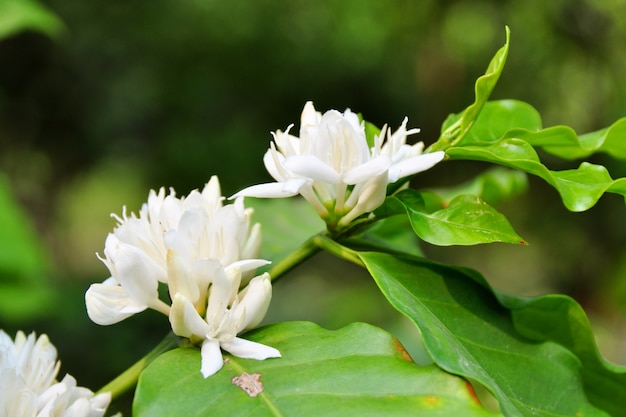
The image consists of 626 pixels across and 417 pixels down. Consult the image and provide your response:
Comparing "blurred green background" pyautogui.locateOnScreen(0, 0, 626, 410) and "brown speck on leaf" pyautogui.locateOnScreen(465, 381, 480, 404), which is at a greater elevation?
"brown speck on leaf" pyautogui.locateOnScreen(465, 381, 480, 404)

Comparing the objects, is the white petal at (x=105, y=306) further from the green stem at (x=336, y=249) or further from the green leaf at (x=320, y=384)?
the green stem at (x=336, y=249)

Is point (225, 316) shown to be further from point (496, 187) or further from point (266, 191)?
point (496, 187)

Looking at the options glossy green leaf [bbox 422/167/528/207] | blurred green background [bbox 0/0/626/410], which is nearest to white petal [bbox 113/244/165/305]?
glossy green leaf [bbox 422/167/528/207]

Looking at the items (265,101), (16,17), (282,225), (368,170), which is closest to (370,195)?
(368,170)

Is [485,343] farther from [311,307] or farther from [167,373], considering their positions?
[311,307]

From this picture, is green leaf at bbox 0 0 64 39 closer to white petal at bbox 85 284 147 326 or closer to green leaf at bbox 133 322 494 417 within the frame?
white petal at bbox 85 284 147 326

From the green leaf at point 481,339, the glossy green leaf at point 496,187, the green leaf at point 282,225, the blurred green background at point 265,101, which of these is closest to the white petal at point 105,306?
the green leaf at point 481,339
